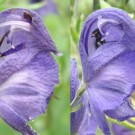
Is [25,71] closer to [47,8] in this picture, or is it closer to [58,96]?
[58,96]

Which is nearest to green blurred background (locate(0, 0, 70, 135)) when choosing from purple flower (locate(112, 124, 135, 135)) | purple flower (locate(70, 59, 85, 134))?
purple flower (locate(70, 59, 85, 134))

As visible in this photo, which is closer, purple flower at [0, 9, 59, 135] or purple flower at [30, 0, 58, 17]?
purple flower at [0, 9, 59, 135]

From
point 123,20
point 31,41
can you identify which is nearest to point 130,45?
point 123,20

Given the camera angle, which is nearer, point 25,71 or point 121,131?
point 25,71

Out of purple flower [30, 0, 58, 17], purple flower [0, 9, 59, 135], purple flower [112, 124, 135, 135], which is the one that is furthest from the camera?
purple flower [112, 124, 135, 135]

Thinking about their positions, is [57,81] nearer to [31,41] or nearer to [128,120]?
[31,41]

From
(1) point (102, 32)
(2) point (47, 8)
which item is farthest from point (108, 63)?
(2) point (47, 8)

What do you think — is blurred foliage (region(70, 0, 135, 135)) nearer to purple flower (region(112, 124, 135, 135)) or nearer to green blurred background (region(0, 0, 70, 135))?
green blurred background (region(0, 0, 70, 135))
